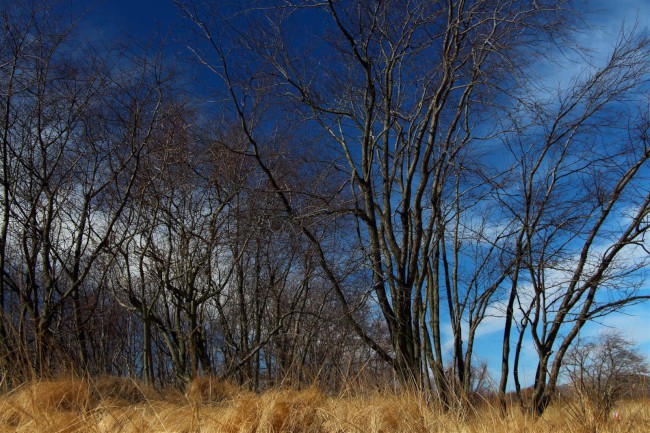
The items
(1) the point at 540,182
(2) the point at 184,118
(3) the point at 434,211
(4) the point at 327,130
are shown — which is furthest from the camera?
(2) the point at 184,118

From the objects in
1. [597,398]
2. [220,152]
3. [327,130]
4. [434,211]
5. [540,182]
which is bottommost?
[597,398]

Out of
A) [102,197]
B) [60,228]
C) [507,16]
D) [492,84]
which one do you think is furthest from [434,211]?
[60,228]

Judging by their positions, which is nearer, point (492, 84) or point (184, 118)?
point (492, 84)

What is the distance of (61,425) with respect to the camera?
10.3 ft

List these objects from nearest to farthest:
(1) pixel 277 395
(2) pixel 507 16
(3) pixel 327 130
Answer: (1) pixel 277 395 < (2) pixel 507 16 < (3) pixel 327 130

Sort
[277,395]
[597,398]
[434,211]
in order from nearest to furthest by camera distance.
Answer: [597,398] < [277,395] < [434,211]

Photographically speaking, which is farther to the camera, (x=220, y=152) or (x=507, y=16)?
(x=220, y=152)

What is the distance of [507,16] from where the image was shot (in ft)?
17.4

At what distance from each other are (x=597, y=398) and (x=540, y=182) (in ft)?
18.3

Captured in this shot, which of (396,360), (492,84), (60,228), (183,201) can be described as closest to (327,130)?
(492,84)

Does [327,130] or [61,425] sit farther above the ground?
[327,130]

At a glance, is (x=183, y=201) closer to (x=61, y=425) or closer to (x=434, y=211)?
(x=434, y=211)

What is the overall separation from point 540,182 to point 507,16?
3.40 meters

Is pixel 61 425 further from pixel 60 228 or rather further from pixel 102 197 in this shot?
pixel 60 228
